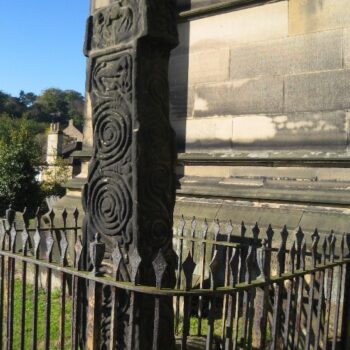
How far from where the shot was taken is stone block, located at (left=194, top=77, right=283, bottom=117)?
6320mm

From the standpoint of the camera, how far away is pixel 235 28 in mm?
6781

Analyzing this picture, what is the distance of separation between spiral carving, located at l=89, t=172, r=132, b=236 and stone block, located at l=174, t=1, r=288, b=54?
14.1ft

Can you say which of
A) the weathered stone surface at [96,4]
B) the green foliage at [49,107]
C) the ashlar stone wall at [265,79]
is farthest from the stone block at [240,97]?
the green foliage at [49,107]

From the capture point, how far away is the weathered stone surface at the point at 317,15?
5832mm

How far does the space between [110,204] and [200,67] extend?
4.55m

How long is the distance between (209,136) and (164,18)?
3855 millimetres

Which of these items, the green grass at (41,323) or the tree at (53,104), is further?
the tree at (53,104)

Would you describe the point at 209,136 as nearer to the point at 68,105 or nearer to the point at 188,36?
the point at 188,36

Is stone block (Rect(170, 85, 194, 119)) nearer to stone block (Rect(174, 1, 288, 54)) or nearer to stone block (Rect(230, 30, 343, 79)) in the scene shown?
stone block (Rect(174, 1, 288, 54))

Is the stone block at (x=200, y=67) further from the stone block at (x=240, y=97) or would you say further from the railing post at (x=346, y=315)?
the railing post at (x=346, y=315)

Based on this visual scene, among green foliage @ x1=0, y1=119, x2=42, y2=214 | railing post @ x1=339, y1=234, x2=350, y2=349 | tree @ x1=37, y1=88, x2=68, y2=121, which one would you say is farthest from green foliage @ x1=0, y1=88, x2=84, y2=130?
railing post @ x1=339, y1=234, x2=350, y2=349

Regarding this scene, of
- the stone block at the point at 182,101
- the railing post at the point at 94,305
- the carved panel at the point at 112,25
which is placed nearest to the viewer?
the railing post at the point at 94,305

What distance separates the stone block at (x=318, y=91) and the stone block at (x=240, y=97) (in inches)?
6.5

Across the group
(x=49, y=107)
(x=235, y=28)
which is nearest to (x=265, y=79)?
(x=235, y=28)
